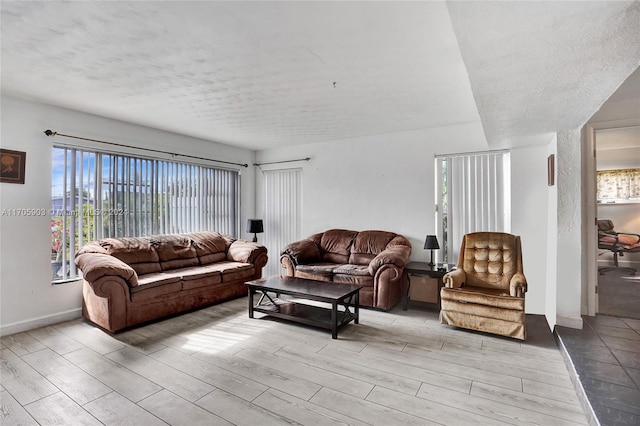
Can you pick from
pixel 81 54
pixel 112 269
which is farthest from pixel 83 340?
pixel 81 54

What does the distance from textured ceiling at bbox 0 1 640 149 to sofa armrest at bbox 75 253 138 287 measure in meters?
1.76

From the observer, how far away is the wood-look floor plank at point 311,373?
227 cm

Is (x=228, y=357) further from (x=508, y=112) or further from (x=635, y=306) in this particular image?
(x=635, y=306)

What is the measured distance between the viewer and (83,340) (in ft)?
10.4

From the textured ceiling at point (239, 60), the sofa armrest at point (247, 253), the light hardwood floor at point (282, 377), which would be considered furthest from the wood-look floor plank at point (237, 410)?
the sofa armrest at point (247, 253)

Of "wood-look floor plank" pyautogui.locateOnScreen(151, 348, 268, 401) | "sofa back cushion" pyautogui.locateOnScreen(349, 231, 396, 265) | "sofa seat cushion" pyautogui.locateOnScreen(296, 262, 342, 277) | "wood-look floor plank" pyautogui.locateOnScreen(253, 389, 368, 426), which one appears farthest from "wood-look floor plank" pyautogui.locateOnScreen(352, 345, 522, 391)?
"sofa back cushion" pyautogui.locateOnScreen(349, 231, 396, 265)

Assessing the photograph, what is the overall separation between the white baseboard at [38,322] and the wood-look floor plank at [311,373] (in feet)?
8.21

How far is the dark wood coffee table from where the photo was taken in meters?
3.24

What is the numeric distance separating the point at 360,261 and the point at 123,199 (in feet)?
11.5

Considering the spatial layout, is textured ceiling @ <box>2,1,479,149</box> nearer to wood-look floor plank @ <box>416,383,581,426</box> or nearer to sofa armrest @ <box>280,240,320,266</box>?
sofa armrest @ <box>280,240,320,266</box>

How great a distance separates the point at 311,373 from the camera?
2.49m

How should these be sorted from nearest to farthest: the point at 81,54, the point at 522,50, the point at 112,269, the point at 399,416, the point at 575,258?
the point at 522,50, the point at 399,416, the point at 81,54, the point at 575,258, the point at 112,269

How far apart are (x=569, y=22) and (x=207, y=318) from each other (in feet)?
13.3

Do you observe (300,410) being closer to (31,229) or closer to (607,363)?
(607,363)
